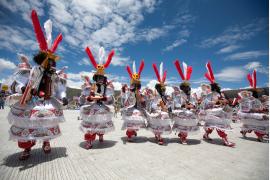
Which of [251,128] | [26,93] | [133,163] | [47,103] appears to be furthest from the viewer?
[251,128]

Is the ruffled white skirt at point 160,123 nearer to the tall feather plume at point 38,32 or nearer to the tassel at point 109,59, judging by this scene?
the tassel at point 109,59

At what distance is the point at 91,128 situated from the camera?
461 cm

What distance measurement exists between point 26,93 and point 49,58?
100 centimetres

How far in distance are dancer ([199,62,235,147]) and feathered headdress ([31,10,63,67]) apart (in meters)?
5.03

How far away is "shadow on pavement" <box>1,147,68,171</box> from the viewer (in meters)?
3.25

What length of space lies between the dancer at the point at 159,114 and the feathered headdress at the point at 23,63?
3750 millimetres

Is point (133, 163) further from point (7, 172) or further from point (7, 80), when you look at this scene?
point (7, 80)

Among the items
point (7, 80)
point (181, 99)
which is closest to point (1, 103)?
point (7, 80)

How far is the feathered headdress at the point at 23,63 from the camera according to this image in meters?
3.54

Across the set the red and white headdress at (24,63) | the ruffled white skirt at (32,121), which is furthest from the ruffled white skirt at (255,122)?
the red and white headdress at (24,63)

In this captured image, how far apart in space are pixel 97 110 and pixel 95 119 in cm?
26

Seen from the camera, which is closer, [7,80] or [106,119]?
[7,80]

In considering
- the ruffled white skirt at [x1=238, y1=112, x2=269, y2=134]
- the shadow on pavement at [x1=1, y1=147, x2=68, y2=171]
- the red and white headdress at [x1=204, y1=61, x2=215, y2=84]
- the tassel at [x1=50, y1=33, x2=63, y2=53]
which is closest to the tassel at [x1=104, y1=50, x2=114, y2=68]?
the tassel at [x1=50, y1=33, x2=63, y2=53]

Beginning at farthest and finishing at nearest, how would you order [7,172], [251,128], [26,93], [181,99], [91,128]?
[251,128], [181,99], [91,128], [26,93], [7,172]
